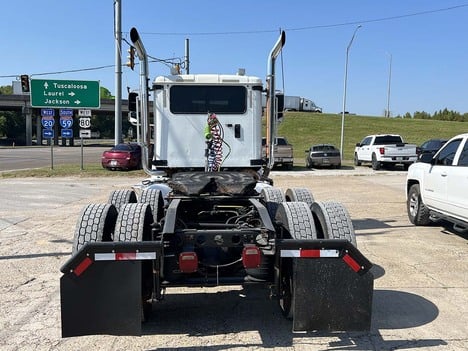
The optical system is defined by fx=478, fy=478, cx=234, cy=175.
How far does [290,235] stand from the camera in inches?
166

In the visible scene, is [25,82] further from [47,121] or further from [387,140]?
[387,140]

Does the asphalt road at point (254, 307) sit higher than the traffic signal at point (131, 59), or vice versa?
the traffic signal at point (131, 59)

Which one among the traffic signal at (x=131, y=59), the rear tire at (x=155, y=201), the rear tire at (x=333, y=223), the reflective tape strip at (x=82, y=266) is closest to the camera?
the reflective tape strip at (x=82, y=266)

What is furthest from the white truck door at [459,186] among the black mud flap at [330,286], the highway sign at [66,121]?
the highway sign at [66,121]

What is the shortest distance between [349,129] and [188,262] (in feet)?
187

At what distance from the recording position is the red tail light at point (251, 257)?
148 inches

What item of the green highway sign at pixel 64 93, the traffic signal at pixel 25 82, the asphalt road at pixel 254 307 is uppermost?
the traffic signal at pixel 25 82

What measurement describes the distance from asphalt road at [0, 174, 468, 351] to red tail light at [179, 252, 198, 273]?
0.70m

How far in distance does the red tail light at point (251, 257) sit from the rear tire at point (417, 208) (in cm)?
632

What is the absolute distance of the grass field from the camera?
2042 inches

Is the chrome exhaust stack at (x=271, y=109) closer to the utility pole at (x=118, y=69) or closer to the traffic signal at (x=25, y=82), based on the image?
the utility pole at (x=118, y=69)

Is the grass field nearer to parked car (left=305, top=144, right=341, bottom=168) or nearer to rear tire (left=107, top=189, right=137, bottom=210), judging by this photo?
parked car (left=305, top=144, right=341, bottom=168)

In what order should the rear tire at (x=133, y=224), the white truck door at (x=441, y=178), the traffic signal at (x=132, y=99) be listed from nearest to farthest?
the rear tire at (x=133, y=224) < the traffic signal at (x=132, y=99) < the white truck door at (x=441, y=178)

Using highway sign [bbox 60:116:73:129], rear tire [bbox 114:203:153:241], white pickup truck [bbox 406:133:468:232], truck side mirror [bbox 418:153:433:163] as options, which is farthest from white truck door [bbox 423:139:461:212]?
highway sign [bbox 60:116:73:129]
